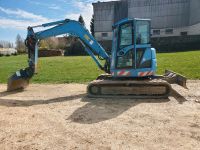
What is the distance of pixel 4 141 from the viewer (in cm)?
608

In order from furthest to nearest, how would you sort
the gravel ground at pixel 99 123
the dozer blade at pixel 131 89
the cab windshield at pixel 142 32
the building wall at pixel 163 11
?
1. the building wall at pixel 163 11
2. the cab windshield at pixel 142 32
3. the dozer blade at pixel 131 89
4. the gravel ground at pixel 99 123

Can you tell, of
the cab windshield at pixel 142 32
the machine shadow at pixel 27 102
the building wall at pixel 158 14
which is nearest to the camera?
the machine shadow at pixel 27 102

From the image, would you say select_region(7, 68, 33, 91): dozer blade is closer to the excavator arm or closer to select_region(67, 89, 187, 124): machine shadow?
the excavator arm

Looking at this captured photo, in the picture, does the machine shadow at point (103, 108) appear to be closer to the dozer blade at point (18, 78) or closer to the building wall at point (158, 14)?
the dozer blade at point (18, 78)

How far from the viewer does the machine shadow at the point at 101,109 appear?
25.0 feet

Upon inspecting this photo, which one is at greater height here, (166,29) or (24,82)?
(166,29)

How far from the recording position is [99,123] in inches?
281

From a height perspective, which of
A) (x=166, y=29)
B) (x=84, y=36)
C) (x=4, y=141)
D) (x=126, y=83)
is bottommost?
(x=4, y=141)

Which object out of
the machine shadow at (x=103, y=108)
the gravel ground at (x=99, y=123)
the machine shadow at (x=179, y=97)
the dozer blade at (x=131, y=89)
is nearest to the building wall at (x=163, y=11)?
the gravel ground at (x=99, y=123)

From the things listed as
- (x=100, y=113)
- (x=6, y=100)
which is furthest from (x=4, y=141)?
(x=6, y=100)

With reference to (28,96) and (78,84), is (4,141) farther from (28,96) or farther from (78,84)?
(78,84)

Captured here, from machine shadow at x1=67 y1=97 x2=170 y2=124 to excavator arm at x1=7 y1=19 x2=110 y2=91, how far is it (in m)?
2.37

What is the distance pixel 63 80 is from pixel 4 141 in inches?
354

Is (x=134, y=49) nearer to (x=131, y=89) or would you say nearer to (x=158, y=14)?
(x=131, y=89)
